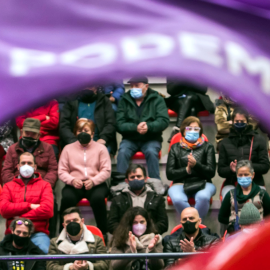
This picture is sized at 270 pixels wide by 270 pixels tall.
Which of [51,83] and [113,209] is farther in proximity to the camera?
[113,209]

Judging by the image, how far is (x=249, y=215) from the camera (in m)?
3.49

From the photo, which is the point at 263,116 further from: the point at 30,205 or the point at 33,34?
the point at 30,205

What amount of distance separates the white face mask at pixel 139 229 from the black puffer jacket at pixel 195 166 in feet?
2.33

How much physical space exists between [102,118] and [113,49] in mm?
4217

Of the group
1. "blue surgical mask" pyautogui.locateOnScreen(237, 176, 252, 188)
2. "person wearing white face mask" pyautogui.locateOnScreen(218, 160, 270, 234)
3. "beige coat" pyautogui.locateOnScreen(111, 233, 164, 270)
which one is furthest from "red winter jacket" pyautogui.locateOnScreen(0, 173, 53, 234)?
"blue surgical mask" pyautogui.locateOnScreen(237, 176, 252, 188)

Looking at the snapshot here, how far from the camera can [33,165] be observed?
4.18m

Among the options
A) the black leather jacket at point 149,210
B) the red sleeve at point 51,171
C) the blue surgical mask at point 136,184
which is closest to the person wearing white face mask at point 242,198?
the black leather jacket at point 149,210

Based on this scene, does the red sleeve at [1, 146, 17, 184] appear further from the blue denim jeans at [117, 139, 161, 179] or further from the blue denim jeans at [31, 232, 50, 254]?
the blue denim jeans at [117, 139, 161, 179]

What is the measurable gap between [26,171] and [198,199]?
145 cm

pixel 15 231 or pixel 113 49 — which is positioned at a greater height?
pixel 113 49

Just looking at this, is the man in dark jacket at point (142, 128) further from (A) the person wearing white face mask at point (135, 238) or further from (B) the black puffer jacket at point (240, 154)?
(A) the person wearing white face mask at point (135, 238)

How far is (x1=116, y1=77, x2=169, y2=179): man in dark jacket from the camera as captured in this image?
4379mm

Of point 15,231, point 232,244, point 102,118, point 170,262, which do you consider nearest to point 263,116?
point 232,244

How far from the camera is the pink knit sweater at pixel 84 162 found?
170 inches
